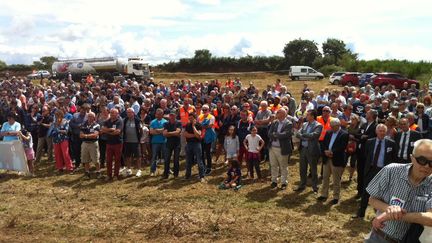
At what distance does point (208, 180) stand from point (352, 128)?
3.69m

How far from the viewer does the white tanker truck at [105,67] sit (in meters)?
45.0

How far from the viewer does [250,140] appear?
9906 millimetres

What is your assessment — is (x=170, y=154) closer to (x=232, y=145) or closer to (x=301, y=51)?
(x=232, y=145)

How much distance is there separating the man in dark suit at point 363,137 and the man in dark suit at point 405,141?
757 millimetres

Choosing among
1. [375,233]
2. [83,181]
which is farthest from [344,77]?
[375,233]

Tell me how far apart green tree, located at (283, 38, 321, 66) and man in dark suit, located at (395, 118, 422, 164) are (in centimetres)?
5133

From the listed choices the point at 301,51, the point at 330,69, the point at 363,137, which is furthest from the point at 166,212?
the point at 301,51

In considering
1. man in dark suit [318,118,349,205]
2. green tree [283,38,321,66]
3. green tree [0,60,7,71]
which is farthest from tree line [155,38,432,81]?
man in dark suit [318,118,349,205]

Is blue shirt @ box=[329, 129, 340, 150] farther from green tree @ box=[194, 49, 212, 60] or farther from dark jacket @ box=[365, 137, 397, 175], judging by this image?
green tree @ box=[194, 49, 212, 60]

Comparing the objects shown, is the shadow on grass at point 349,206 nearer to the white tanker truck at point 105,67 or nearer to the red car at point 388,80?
the red car at point 388,80

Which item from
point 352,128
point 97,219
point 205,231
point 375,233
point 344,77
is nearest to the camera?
point 375,233

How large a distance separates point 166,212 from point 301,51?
54.7m

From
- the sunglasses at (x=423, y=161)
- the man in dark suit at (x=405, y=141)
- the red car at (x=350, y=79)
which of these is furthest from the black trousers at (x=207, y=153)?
the red car at (x=350, y=79)

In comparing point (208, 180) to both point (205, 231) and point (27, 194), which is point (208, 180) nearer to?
point (205, 231)
